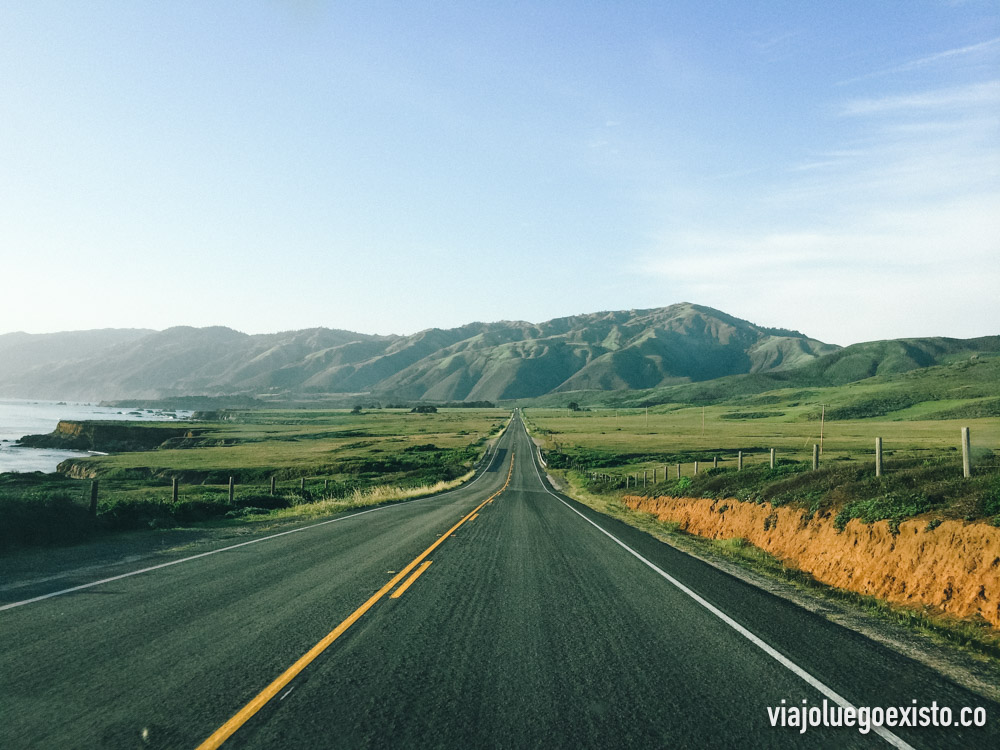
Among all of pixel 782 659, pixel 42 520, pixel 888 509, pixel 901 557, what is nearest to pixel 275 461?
pixel 42 520

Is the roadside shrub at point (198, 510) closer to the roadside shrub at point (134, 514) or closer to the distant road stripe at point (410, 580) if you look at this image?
the roadside shrub at point (134, 514)

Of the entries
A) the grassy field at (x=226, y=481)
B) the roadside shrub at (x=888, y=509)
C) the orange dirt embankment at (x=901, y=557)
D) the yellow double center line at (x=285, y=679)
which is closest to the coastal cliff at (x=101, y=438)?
the grassy field at (x=226, y=481)

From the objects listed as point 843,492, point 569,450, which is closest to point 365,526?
point 843,492

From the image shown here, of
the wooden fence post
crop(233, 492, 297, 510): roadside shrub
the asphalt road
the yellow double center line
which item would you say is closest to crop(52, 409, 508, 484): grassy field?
crop(233, 492, 297, 510): roadside shrub

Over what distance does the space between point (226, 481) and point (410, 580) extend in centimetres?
4885

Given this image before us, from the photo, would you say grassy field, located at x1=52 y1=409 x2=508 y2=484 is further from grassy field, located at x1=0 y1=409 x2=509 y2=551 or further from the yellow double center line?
the yellow double center line

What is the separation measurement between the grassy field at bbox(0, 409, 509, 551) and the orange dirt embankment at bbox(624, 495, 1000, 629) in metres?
16.6

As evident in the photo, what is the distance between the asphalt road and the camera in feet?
14.6

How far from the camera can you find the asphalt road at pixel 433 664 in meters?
4.44

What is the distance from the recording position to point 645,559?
12.3 meters

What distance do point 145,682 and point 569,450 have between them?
75816mm

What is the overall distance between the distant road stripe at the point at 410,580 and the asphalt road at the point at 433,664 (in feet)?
0.21

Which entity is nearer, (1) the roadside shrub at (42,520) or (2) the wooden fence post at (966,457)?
(2) the wooden fence post at (966,457)

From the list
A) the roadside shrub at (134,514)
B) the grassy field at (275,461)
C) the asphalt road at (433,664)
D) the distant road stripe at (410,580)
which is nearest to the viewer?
the asphalt road at (433,664)
